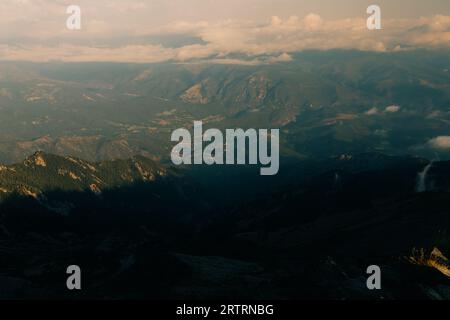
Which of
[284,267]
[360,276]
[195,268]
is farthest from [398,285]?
[195,268]
